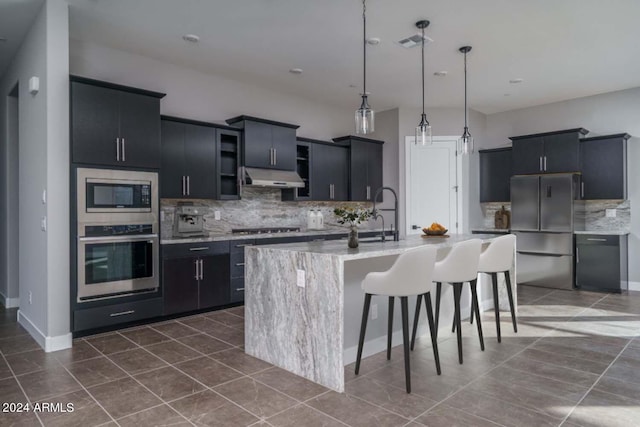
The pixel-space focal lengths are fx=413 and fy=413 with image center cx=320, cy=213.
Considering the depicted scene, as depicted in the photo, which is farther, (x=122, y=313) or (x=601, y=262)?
(x=601, y=262)

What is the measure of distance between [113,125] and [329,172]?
336 centimetres

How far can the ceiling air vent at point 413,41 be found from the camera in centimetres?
420

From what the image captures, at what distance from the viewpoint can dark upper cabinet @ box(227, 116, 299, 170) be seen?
5371mm

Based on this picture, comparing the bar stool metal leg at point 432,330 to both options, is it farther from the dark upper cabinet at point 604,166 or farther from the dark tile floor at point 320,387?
the dark upper cabinet at point 604,166

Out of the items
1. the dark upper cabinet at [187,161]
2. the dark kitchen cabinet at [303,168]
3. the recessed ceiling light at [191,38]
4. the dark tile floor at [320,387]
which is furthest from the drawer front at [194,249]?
the recessed ceiling light at [191,38]

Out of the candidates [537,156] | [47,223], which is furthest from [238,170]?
[537,156]

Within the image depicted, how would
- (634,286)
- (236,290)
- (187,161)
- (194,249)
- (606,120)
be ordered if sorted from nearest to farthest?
(194,249) < (187,161) < (236,290) < (634,286) < (606,120)

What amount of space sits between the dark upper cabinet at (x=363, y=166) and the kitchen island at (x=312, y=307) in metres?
3.30

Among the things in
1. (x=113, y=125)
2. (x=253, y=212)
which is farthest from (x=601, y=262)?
(x=113, y=125)

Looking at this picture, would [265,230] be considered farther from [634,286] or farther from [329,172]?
[634,286]

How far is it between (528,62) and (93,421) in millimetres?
5462

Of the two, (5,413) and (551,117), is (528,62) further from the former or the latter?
(5,413)

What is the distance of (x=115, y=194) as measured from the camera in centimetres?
394

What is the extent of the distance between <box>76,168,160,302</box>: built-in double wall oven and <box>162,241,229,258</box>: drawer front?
0.16 m
